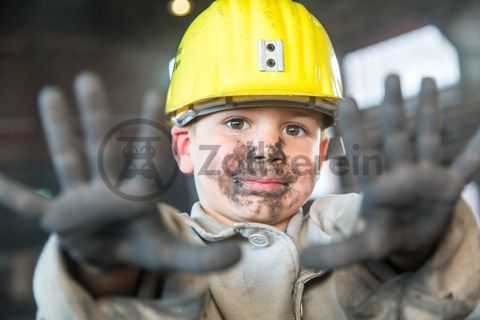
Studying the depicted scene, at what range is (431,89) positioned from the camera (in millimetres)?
728

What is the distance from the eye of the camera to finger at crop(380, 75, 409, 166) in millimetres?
696

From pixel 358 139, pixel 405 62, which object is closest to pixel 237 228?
pixel 358 139

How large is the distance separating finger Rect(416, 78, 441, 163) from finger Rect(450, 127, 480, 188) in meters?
0.03

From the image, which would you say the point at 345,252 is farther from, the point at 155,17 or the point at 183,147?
the point at 155,17

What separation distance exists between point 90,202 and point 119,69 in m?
3.85

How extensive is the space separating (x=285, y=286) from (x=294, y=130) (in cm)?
29

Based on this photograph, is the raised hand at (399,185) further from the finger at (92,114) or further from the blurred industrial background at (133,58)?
the blurred industrial background at (133,58)

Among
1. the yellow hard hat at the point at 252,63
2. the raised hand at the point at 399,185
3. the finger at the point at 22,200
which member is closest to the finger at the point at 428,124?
the raised hand at the point at 399,185

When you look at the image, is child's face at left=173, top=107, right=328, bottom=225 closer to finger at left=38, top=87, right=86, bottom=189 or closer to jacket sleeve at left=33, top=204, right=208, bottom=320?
jacket sleeve at left=33, top=204, right=208, bottom=320

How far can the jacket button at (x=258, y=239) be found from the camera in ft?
3.29

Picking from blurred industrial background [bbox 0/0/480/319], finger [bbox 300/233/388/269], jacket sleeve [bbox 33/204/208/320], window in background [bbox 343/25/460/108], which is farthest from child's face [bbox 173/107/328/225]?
window in background [bbox 343/25/460/108]

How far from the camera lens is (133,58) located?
4.23 meters

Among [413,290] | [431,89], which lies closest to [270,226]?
[413,290]

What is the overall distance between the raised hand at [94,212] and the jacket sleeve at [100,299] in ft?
0.22
